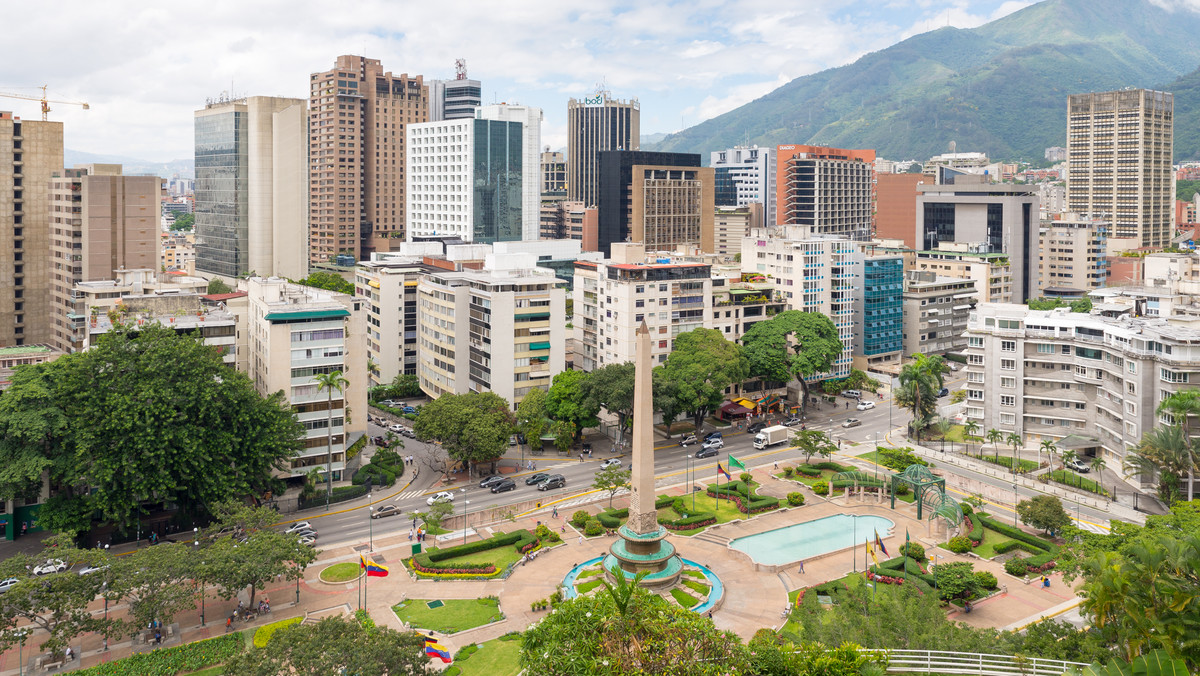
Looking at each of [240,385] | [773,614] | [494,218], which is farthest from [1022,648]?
[494,218]

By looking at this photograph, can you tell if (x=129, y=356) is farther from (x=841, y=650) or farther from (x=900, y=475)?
(x=900, y=475)

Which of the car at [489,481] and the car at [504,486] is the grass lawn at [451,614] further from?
the car at [489,481]

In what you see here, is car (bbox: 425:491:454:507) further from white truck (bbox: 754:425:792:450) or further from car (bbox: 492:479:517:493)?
white truck (bbox: 754:425:792:450)

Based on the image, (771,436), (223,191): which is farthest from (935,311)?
(223,191)

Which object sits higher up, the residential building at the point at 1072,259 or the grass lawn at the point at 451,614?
the residential building at the point at 1072,259

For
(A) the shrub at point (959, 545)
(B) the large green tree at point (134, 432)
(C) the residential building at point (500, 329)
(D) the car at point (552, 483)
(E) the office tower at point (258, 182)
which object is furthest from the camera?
(E) the office tower at point (258, 182)

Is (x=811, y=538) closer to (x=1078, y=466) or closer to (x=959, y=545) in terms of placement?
(x=959, y=545)

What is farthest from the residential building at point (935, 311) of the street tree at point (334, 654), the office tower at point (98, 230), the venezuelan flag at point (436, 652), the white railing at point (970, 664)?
the office tower at point (98, 230)
